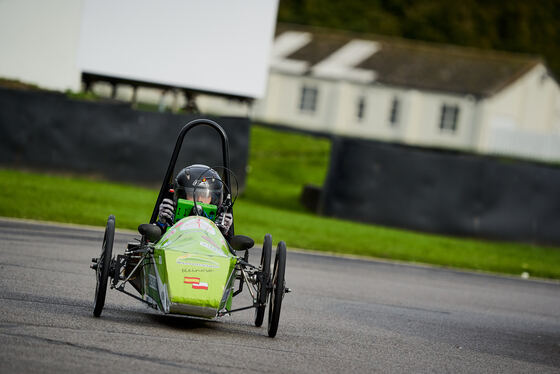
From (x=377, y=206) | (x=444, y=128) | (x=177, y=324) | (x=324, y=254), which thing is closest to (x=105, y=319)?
(x=177, y=324)

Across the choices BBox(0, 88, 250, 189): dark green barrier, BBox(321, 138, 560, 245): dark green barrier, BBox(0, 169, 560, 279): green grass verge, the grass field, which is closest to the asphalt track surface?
BBox(0, 169, 560, 279): green grass verge

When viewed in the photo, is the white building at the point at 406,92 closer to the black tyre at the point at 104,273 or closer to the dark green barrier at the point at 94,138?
the dark green barrier at the point at 94,138

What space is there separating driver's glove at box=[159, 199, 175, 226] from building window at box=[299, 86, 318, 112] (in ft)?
154

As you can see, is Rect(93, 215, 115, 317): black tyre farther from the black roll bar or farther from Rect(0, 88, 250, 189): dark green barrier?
Rect(0, 88, 250, 189): dark green barrier

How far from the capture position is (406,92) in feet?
177

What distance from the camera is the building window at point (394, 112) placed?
54.7m

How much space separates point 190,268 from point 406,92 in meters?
46.6

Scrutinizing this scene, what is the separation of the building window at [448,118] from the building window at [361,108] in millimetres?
4076

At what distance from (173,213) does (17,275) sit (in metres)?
2.06

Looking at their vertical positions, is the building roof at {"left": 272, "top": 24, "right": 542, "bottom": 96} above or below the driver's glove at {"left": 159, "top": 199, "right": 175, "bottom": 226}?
above

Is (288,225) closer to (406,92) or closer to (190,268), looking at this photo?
(190,268)

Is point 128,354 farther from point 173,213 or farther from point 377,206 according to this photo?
point 377,206

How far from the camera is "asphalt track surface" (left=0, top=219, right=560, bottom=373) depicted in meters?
7.27

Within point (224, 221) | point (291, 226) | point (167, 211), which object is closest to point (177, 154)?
point (167, 211)
